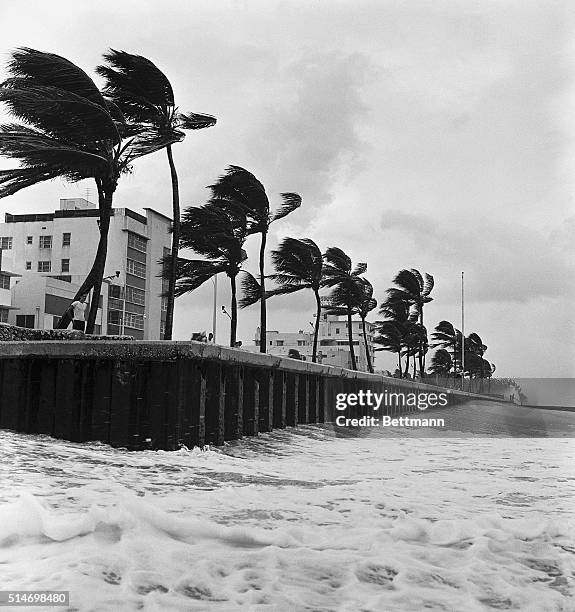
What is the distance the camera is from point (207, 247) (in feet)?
51.4

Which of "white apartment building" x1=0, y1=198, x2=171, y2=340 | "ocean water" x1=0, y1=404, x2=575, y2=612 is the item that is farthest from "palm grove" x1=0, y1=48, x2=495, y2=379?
"white apartment building" x1=0, y1=198, x2=171, y2=340

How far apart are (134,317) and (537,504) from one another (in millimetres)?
28151

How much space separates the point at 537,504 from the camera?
4215 millimetres

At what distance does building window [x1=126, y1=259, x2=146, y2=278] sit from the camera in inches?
1249

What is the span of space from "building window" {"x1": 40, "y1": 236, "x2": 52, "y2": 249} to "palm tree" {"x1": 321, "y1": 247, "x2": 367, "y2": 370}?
11.8 m

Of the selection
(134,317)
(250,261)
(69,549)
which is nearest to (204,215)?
(250,261)

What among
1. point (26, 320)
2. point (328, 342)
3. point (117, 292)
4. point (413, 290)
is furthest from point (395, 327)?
point (328, 342)

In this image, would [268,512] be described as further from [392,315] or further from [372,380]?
[392,315]

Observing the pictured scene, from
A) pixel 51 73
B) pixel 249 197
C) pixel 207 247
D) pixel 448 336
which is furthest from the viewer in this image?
pixel 448 336

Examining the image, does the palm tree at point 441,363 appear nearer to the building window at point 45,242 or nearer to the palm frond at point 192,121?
the building window at point 45,242

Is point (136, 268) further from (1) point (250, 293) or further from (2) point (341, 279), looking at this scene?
(1) point (250, 293)

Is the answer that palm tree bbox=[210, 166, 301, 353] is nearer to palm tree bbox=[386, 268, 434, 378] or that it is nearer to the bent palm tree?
palm tree bbox=[386, 268, 434, 378]

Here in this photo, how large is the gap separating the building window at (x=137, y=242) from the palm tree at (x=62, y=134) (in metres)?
21.6

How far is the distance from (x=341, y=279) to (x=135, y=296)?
435 inches
